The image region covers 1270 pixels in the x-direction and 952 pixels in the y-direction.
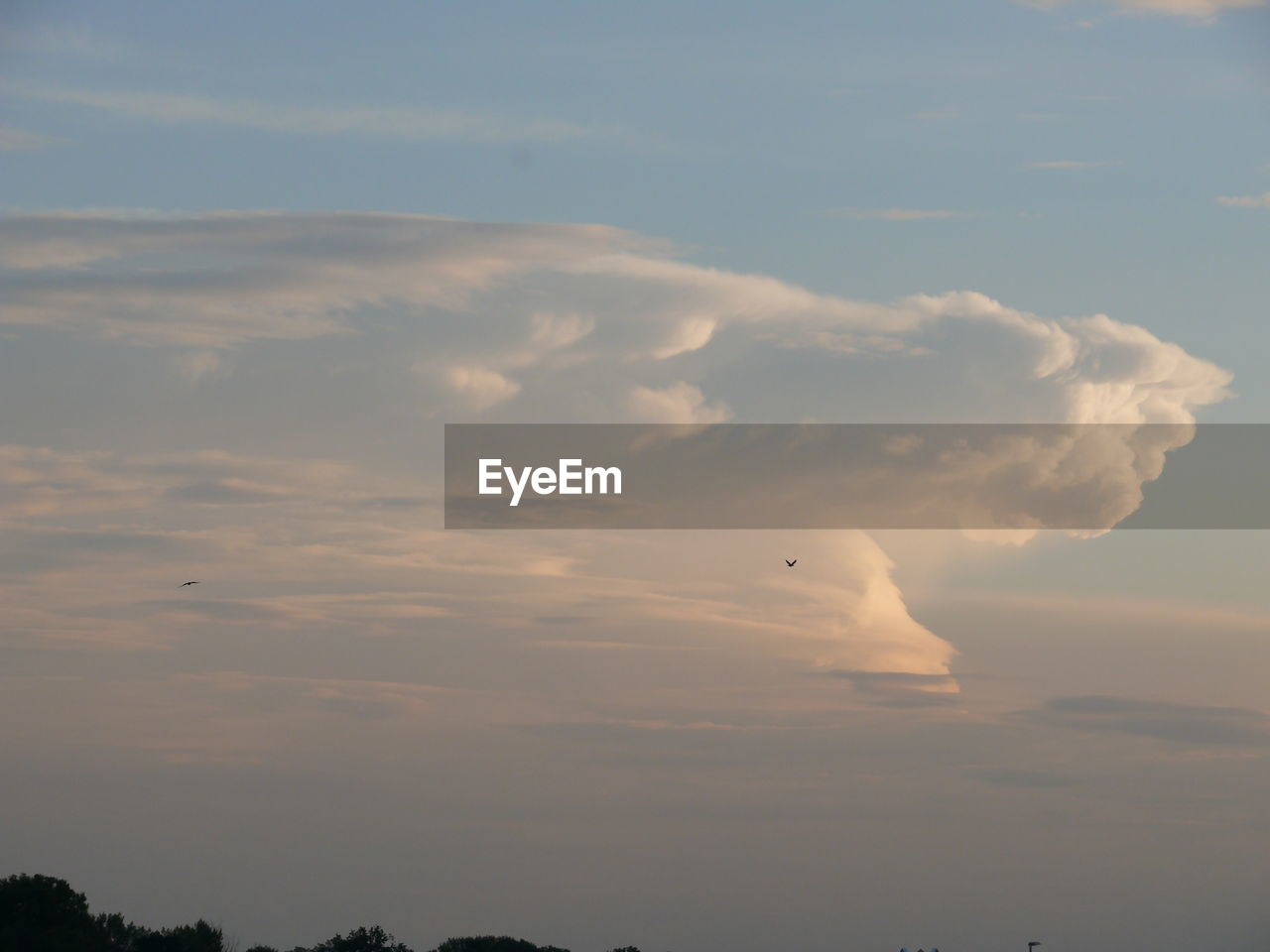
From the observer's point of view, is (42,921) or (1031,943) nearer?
(42,921)

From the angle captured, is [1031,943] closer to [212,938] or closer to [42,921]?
[212,938]

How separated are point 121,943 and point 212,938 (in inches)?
→ 1049

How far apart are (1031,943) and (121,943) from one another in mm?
114254

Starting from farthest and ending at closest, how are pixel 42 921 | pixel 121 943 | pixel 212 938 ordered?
pixel 121 943, pixel 212 938, pixel 42 921

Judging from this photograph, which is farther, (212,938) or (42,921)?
(212,938)

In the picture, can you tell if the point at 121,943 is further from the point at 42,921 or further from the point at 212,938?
the point at 42,921

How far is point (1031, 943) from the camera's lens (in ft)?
616

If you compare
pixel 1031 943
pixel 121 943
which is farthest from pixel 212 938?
pixel 1031 943

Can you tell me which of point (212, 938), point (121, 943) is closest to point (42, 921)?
point (212, 938)

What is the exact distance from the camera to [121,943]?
199m

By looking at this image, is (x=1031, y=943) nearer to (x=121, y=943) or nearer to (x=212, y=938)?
(x=212, y=938)

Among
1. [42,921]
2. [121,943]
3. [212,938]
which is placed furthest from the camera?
[121,943]

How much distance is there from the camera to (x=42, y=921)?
155750mm

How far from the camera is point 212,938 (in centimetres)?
17925
